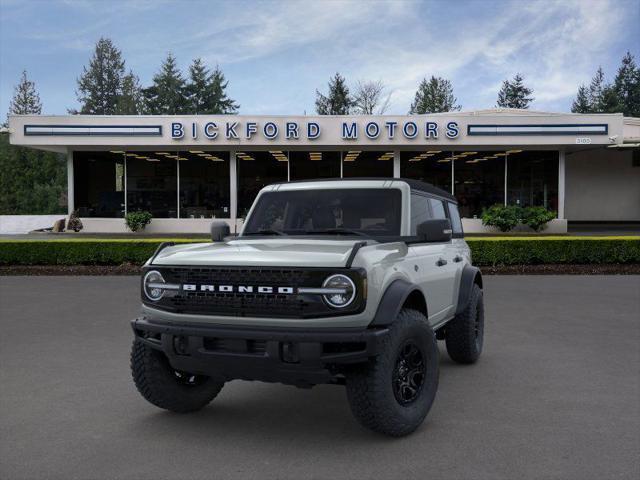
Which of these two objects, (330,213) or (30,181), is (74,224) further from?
(30,181)

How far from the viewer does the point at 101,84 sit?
80500mm

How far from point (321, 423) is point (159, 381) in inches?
49.6

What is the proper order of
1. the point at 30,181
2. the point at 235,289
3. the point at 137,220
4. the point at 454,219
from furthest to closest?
the point at 30,181, the point at 137,220, the point at 454,219, the point at 235,289

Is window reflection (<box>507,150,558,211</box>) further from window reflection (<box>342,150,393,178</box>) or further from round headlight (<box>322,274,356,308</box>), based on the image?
round headlight (<box>322,274,356,308</box>)

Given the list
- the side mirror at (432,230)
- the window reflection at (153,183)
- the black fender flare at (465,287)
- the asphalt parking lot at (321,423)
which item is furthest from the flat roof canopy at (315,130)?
the side mirror at (432,230)

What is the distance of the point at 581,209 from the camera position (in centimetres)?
3506

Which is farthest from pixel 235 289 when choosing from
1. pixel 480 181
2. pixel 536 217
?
pixel 480 181

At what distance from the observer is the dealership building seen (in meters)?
25.4

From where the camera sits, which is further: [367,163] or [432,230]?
[367,163]

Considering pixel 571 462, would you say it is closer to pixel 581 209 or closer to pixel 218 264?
pixel 218 264

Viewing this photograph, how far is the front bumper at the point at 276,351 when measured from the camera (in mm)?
3764

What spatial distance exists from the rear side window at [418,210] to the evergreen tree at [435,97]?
234 ft

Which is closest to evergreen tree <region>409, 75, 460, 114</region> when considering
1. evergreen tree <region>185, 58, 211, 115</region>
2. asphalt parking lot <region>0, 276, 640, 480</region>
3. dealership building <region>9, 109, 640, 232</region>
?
evergreen tree <region>185, 58, 211, 115</region>

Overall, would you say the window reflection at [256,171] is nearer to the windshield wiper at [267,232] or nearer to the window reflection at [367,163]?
the window reflection at [367,163]
